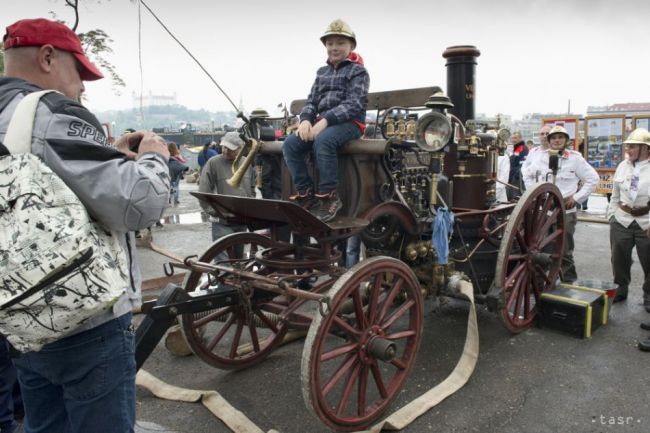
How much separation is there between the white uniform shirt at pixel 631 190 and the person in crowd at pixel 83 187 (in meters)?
4.81

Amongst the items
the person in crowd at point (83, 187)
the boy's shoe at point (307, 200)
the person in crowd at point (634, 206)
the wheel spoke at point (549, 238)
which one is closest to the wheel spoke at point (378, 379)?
the boy's shoe at point (307, 200)

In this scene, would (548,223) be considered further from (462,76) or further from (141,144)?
(141,144)

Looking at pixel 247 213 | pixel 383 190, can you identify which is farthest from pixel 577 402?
pixel 247 213

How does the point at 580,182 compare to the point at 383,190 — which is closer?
the point at 383,190

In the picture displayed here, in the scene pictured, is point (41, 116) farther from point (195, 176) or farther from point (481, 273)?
point (195, 176)

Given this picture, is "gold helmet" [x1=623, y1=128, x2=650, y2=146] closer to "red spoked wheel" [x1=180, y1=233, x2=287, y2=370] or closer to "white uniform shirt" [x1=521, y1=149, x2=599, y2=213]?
"white uniform shirt" [x1=521, y1=149, x2=599, y2=213]

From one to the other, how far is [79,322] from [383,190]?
244 centimetres

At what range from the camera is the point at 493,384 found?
367 centimetres

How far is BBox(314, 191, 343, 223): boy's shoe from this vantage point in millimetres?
3363

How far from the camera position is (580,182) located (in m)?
5.82

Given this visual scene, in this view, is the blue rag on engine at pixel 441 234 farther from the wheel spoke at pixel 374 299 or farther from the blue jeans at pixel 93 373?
the blue jeans at pixel 93 373

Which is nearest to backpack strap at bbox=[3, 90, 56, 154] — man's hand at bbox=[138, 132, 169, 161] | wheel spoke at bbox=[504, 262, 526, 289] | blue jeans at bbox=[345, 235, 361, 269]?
man's hand at bbox=[138, 132, 169, 161]

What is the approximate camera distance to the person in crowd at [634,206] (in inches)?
197

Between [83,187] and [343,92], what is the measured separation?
2228mm
